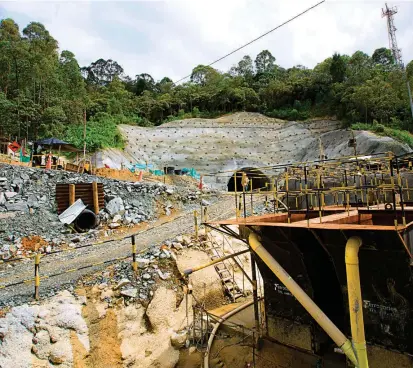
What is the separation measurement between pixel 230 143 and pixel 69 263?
33.2 m

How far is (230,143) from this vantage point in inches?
1635

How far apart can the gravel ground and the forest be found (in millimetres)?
20887

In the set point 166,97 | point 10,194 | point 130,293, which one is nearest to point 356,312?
point 130,293

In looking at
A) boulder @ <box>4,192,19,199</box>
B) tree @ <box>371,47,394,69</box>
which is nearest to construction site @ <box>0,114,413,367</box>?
boulder @ <box>4,192,19,199</box>

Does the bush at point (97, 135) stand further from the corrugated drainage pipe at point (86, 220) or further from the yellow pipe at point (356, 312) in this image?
the yellow pipe at point (356, 312)

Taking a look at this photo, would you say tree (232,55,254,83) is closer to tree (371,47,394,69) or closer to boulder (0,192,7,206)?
tree (371,47,394,69)

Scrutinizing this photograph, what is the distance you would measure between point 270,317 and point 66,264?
289 inches

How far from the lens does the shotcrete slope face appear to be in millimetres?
36938

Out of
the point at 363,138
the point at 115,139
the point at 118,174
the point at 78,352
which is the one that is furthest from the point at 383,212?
the point at 115,139

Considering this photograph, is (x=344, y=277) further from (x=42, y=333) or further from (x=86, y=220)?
(x=86, y=220)

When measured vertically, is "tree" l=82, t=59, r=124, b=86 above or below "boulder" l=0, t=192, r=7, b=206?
above

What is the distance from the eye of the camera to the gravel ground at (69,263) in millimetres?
8312

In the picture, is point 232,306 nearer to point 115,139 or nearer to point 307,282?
point 307,282

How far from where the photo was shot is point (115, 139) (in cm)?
3750
